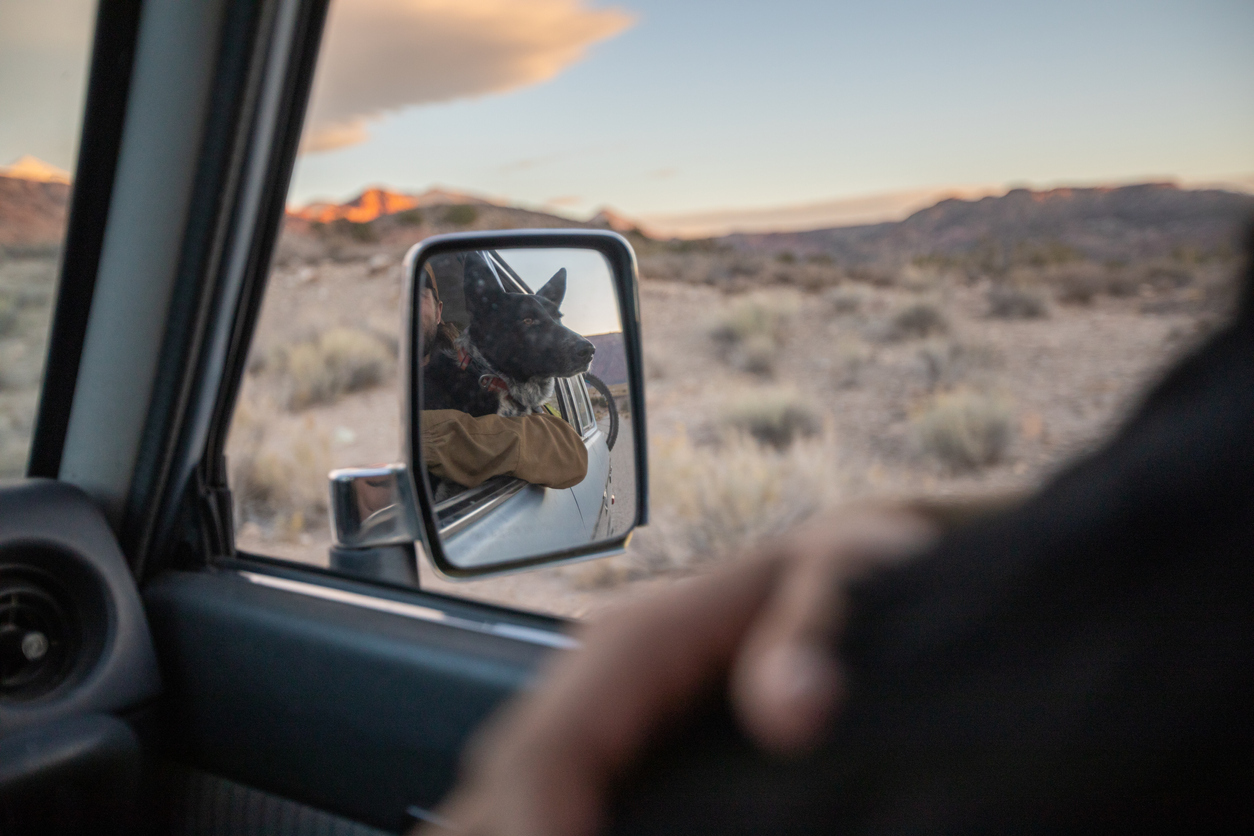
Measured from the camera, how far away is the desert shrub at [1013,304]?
7594 millimetres

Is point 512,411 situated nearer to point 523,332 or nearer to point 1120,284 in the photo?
point 523,332

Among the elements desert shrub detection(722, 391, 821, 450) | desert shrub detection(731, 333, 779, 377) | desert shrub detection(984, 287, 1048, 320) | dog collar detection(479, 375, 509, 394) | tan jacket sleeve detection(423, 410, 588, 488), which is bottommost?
desert shrub detection(722, 391, 821, 450)

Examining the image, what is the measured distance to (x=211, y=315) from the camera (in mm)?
2090

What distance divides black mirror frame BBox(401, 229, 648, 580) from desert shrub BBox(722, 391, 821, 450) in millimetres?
4232

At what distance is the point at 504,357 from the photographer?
1.76 m

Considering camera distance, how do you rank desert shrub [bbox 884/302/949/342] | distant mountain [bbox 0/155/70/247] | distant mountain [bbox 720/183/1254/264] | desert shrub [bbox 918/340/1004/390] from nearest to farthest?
distant mountain [bbox 0/155/70/247] → distant mountain [bbox 720/183/1254/264] → desert shrub [bbox 918/340/1004/390] → desert shrub [bbox 884/302/949/342]

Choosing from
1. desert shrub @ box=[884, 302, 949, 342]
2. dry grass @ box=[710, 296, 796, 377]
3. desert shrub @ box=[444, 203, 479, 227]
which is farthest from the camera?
dry grass @ box=[710, 296, 796, 377]

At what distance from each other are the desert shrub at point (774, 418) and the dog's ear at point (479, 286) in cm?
445

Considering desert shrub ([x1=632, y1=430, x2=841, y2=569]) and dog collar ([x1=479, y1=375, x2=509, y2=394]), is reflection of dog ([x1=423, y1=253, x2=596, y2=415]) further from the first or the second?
desert shrub ([x1=632, y1=430, x2=841, y2=569])

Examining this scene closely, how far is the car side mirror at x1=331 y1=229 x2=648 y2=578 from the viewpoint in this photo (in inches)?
69.6

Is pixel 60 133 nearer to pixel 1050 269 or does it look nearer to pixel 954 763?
pixel 954 763

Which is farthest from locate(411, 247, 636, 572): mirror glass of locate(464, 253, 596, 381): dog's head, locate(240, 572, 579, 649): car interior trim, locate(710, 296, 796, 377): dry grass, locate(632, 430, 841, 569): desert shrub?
locate(710, 296, 796, 377): dry grass

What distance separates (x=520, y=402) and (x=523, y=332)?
13 cm

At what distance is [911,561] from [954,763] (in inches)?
3.6
